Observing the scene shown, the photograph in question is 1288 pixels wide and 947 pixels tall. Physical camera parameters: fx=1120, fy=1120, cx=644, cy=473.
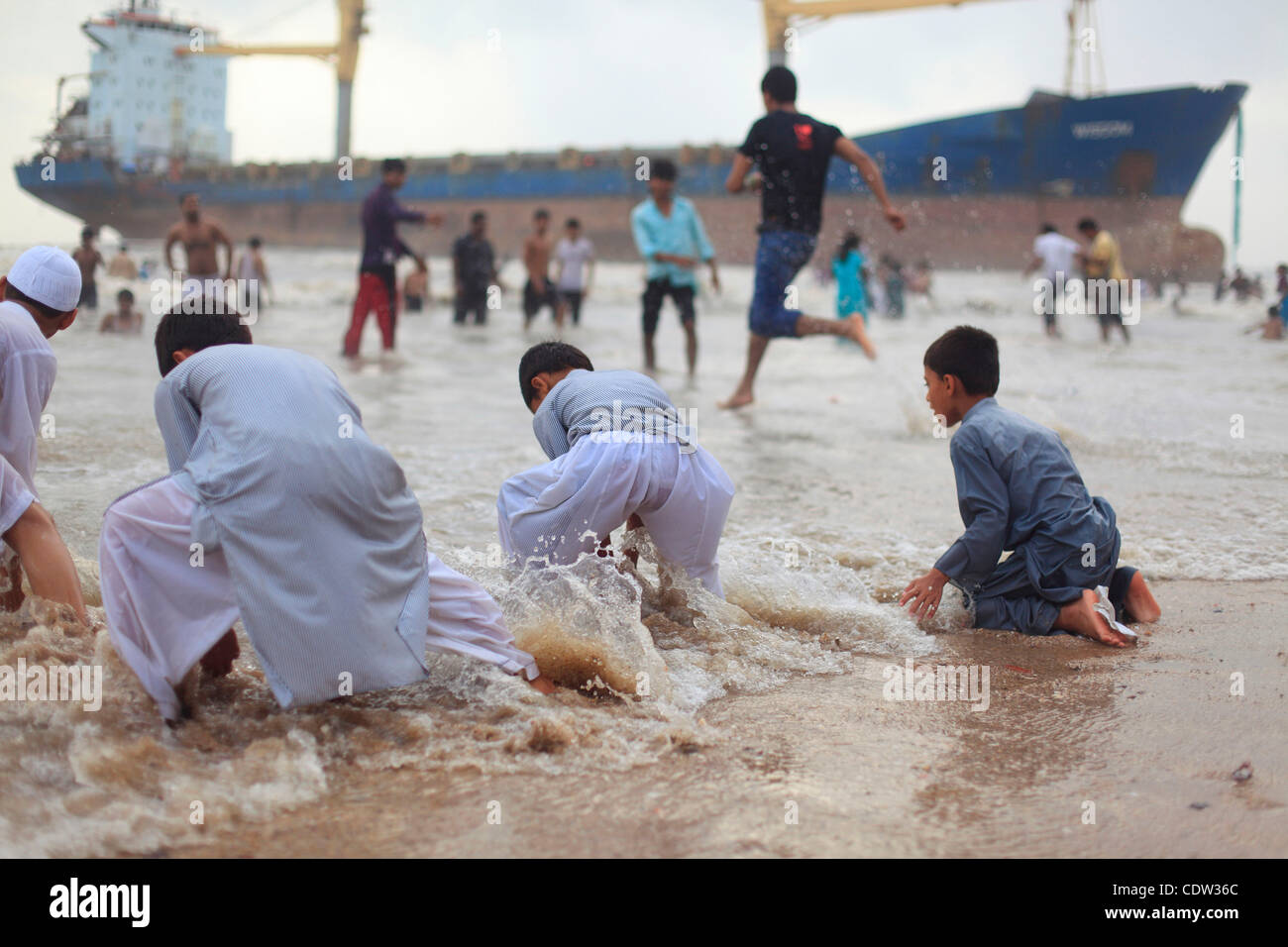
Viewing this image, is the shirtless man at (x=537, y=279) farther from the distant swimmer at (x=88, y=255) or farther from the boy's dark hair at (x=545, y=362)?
the boy's dark hair at (x=545, y=362)

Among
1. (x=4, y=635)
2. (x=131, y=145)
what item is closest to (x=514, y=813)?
(x=4, y=635)

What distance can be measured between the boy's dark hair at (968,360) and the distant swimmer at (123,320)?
448 inches

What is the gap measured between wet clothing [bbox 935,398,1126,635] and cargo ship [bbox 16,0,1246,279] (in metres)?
19.0

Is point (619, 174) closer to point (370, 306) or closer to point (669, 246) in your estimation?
point (370, 306)

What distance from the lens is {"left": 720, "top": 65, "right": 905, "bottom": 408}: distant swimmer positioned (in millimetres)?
6328

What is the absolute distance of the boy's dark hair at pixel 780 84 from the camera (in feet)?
20.7

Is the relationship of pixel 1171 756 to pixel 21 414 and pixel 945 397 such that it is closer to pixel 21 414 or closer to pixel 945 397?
pixel 945 397

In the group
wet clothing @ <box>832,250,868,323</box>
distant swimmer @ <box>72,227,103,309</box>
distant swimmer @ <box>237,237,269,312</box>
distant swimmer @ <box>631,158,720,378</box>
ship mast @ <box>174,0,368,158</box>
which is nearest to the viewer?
distant swimmer @ <box>631,158,720,378</box>

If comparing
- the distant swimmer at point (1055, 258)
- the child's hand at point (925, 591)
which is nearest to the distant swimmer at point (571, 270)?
the distant swimmer at point (1055, 258)

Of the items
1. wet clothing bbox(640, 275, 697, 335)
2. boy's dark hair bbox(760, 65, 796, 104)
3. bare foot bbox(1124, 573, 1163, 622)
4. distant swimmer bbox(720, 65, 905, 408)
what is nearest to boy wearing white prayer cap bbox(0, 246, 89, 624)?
bare foot bbox(1124, 573, 1163, 622)

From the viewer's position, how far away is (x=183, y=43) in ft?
125

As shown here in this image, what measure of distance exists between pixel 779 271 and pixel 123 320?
8926 millimetres

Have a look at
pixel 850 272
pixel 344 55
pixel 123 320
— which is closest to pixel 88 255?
pixel 123 320

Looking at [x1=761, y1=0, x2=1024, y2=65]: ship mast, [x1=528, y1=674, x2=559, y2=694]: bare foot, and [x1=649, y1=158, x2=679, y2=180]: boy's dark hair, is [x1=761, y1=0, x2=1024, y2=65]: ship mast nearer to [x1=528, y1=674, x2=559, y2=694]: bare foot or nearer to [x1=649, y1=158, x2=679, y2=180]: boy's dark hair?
[x1=649, y1=158, x2=679, y2=180]: boy's dark hair
